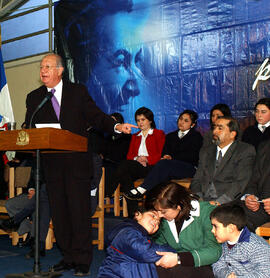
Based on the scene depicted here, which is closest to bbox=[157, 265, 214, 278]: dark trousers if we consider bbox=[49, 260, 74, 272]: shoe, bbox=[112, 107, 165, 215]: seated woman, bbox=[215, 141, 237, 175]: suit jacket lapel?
bbox=[49, 260, 74, 272]: shoe

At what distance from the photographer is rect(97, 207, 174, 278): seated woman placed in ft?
7.29

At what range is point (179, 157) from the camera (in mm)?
5039

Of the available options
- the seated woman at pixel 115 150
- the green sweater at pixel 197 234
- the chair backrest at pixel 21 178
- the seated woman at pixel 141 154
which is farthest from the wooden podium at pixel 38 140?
the seated woman at pixel 115 150

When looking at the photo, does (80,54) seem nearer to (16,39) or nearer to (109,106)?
(109,106)

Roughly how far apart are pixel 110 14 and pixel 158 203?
4728 millimetres

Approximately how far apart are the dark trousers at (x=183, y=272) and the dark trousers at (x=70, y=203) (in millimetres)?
886

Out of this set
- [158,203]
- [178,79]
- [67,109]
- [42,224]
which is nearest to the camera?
[158,203]

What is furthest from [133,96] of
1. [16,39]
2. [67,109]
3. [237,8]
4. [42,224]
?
[16,39]

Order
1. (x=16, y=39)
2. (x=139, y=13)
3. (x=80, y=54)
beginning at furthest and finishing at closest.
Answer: (x=16, y=39)
(x=80, y=54)
(x=139, y=13)

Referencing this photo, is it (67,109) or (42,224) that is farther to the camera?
(42,224)

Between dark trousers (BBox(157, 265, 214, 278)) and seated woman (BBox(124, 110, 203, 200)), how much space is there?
2095mm

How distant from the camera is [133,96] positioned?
6.26 m

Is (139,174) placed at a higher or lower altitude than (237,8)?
lower

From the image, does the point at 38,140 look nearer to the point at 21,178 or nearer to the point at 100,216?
the point at 100,216
